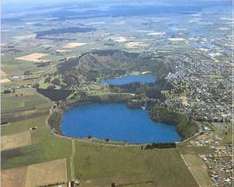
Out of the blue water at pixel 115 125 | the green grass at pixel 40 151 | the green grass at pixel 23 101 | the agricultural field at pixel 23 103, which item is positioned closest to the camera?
the green grass at pixel 40 151

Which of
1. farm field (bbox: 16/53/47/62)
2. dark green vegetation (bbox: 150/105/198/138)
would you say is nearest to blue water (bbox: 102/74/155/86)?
dark green vegetation (bbox: 150/105/198/138)

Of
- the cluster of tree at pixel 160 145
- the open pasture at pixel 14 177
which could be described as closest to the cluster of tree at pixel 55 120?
the open pasture at pixel 14 177

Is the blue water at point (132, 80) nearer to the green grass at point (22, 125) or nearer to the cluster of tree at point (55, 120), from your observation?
the cluster of tree at point (55, 120)

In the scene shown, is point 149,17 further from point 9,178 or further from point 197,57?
point 9,178

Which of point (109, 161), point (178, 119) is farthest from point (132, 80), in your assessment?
point (109, 161)

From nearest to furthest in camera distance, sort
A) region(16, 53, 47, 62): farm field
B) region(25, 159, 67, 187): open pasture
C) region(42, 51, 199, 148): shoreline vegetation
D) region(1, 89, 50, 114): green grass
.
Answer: region(25, 159, 67, 187): open pasture < region(42, 51, 199, 148): shoreline vegetation < region(1, 89, 50, 114): green grass < region(16, 53, 47, 62): farm field

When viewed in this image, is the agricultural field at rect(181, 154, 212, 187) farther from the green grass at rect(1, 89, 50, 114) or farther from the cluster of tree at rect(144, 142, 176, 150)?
the green grass at rect(1, 89, 50, 114)

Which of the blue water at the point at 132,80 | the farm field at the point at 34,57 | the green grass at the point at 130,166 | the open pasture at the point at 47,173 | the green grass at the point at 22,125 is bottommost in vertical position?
the farm field at the point at 34,57
